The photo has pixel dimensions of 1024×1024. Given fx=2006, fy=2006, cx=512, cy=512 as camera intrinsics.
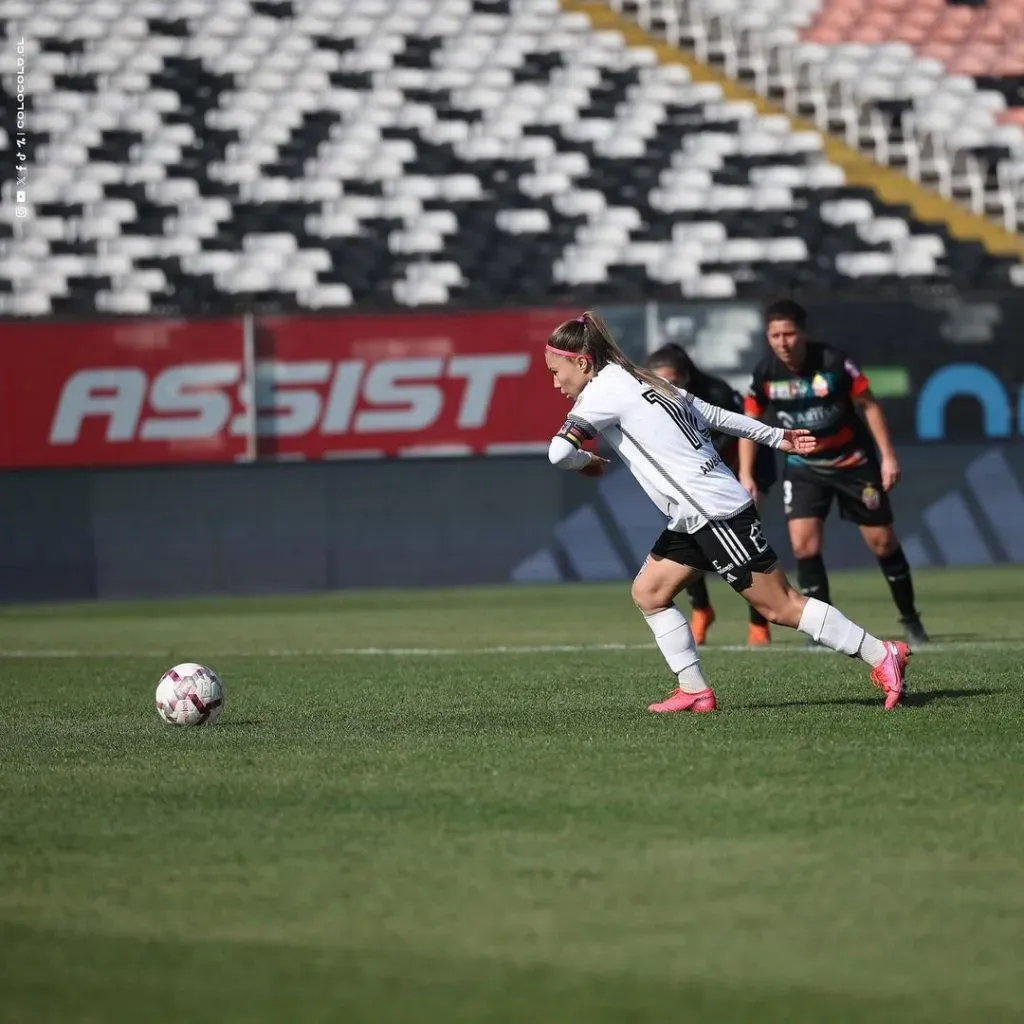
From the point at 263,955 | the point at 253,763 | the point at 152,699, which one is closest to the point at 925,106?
the point at 152,699

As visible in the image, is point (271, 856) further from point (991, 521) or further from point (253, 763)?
point (991, 521)

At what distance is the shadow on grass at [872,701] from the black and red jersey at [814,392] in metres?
3.13

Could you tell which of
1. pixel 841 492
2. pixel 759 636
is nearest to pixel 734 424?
pixel 841 492

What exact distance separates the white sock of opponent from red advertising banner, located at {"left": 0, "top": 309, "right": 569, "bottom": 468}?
13225 millimetres

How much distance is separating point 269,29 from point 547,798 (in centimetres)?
2450

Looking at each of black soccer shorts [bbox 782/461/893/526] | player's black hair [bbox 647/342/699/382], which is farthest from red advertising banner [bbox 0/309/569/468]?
black soccer shorts [bbox 782/461/893/526]

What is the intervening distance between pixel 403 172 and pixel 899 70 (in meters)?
8.06

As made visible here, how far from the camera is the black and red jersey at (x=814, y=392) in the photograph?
12.4 m

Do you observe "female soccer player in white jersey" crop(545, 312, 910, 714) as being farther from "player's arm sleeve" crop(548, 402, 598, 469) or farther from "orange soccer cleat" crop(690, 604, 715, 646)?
"orange soccer cleat" crop(690, 604, 715, 646)

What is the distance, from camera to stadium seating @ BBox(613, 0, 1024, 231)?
28.0 m

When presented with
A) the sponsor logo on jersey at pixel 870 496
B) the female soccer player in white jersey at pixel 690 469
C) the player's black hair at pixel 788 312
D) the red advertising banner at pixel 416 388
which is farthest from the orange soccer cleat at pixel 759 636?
the red advertising banner at pixel 416 388

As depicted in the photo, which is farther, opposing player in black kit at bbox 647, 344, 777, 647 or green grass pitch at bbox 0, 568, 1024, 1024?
opposing player in black kit at bbox 647, 344, 777, 647

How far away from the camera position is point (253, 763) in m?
7.49

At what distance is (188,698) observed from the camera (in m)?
8.83
